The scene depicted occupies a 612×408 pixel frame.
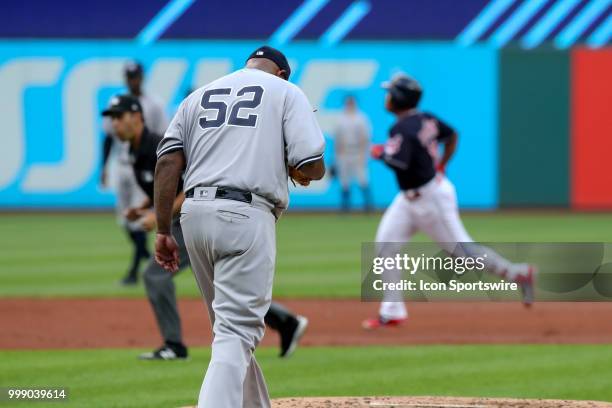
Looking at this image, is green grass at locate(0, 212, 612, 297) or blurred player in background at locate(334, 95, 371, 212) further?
blurred player in background at locate(334, 95, 371, 212)

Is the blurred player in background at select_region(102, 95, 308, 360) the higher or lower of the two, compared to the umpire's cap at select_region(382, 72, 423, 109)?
lower

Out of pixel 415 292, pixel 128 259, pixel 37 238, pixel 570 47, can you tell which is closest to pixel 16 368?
pixel 415 292

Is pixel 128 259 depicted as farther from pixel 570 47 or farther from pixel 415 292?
pixel 570 47

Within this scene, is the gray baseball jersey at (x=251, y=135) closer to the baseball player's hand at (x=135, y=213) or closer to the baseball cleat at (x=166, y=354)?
the baseball cleat at (x=166, y=354)

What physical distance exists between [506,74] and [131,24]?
8.09 m

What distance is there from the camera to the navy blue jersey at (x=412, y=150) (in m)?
9.61

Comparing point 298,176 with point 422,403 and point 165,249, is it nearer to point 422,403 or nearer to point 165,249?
point 165,249

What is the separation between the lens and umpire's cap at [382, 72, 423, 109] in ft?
31.7

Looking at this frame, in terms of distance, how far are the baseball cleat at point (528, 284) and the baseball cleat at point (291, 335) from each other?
264cm

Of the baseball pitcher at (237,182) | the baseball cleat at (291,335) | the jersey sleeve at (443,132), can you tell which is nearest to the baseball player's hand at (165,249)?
the baseball pitcher at (237,182)

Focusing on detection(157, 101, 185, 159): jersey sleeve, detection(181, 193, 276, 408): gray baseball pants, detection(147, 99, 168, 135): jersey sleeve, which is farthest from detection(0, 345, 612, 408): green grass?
detection(147, 99, 168, 135): jersey sleeve

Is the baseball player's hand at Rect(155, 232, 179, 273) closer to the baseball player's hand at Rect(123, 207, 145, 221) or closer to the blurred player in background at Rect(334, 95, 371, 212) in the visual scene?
the baseball player's hand at Rect(123, 207, 145, 221)

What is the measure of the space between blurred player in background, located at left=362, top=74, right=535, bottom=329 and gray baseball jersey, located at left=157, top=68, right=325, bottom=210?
432 centimetres

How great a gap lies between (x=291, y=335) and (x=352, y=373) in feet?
2.52
